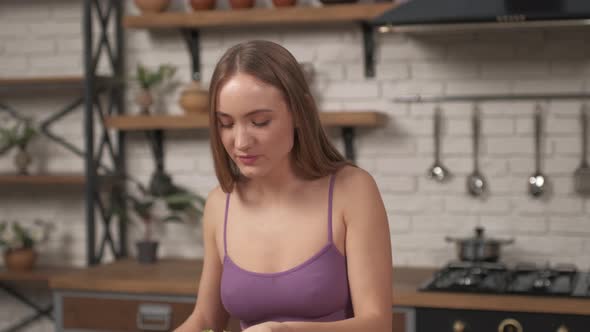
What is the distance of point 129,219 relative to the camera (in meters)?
3.79

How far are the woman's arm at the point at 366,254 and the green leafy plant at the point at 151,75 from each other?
Result: 1.96 meters

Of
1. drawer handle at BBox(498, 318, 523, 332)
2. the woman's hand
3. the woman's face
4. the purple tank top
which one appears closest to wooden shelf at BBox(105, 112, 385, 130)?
drawer handle at BBox(498, 318, 523, 332)

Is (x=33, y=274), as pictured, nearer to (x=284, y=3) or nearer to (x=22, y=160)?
(x=22, y=160)

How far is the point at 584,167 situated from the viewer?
3314 millimetres

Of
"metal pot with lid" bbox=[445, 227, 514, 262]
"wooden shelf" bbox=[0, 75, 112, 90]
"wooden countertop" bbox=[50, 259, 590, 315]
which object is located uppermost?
"wooden shelf" bbox=[0, 75, 112, 90]

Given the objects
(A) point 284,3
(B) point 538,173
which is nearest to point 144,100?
(A) point 284,3

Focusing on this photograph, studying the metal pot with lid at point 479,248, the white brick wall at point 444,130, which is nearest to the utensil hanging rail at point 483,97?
the white brick wall at point 444,130

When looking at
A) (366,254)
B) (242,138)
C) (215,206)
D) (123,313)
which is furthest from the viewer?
(123,313)

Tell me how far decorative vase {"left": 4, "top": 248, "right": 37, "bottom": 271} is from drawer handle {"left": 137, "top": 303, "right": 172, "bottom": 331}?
896 millimetres

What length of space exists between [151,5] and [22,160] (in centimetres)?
88

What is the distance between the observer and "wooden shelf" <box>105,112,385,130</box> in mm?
Result: 3299

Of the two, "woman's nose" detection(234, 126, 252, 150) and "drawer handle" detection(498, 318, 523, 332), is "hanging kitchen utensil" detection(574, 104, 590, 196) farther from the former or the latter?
"woman's nose" detection(234, 126, 252, 150)

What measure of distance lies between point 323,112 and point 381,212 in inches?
64.6

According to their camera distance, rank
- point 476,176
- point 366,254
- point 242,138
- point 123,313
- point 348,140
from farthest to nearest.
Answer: point 348,140 → point 476,176 → point 123,313 → point 366,254 → point 242,138
